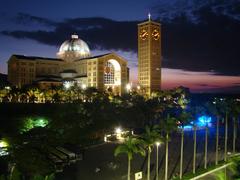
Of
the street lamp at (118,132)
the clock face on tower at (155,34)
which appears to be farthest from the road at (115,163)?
the clock face on tower at (155,34)

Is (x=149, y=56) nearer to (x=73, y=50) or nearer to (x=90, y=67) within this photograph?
(x=90, y=67)

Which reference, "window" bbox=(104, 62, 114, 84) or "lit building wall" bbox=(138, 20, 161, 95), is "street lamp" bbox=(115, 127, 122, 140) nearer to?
"window" bbox=(104, 62, 114, 84)

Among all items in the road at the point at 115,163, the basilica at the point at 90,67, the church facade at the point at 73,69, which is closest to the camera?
the road at the point at 115,163

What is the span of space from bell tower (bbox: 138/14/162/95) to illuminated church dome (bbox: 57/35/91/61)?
2880 cm

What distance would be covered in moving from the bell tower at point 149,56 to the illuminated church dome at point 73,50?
28.8 metres

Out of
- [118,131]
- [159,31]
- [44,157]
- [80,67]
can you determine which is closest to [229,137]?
[118,131]

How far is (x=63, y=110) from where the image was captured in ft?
267

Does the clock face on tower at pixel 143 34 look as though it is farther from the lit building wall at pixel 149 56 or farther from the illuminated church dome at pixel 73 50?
the illuminated church dome at pixel 73 50

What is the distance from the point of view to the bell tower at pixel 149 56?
559 ft

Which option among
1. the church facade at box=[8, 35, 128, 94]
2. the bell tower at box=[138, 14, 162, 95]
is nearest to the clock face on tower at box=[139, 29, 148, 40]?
the bell tower at box=[138, 14, 162, 95]

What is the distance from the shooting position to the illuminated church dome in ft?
537

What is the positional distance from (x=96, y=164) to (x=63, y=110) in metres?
33.2

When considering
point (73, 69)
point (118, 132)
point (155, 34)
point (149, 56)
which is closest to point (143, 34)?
point (155, 34)

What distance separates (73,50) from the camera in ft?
538
